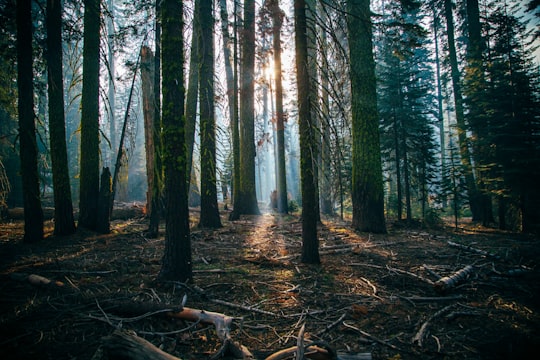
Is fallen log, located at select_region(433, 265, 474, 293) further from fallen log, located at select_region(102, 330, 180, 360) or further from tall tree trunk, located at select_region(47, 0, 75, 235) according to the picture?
tall tree trunk, located at select_region(47, 0, 75, 235)

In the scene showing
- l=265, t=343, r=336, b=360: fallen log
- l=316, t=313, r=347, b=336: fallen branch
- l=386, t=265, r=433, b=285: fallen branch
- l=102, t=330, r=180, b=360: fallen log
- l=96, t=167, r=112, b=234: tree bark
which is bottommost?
l=316, t=313, r=347, b=336: fallen branch

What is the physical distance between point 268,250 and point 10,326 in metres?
4.76

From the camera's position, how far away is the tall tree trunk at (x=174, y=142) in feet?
13.9

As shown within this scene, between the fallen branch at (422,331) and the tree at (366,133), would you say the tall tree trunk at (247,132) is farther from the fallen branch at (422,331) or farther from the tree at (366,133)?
the fallen branch at (422,331)

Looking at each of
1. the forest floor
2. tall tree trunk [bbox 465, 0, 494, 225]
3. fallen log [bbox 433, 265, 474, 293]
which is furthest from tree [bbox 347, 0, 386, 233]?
tall tree trunk [bbox 465, 0, 494, 225]

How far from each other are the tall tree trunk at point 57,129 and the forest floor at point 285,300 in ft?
4.25

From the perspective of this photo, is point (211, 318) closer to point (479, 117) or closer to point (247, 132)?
point (247, 132)

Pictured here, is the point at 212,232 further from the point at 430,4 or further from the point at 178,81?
the point at 430,4

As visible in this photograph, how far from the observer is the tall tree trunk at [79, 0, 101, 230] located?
862 cm

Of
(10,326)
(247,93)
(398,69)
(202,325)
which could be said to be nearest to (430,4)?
(398,69)

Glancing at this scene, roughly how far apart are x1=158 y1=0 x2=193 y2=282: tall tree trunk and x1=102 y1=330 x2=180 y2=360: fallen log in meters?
2.14

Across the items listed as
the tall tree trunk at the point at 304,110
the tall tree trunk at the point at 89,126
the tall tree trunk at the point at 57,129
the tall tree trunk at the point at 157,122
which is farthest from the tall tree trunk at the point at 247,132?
the tall tree trunk at the point at 304,110

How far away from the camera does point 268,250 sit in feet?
22.1

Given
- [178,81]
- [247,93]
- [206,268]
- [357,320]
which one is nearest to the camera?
[357,320]
